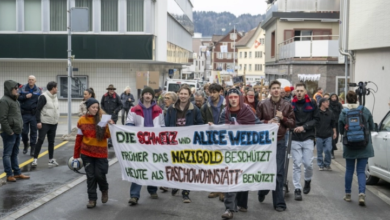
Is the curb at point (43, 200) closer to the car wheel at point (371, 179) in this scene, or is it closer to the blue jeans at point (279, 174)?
the blue jeans at point (279, 174)

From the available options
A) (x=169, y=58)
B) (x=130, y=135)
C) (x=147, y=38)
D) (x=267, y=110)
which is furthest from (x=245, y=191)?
(x=169, y=58)

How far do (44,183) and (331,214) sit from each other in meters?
5.54

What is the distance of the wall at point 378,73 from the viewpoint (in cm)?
2059

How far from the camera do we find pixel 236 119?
8.80 m

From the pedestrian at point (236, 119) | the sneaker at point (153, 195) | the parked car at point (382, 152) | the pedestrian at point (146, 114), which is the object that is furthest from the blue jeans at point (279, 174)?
the parked car at point (382, 152)

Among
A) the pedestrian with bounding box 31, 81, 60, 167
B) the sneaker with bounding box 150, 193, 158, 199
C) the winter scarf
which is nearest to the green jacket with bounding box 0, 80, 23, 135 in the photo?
the pedestrian with bounding box 31, 81, 60, 167

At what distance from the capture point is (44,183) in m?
11.2

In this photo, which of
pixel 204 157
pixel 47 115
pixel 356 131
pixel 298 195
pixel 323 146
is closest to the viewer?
pixel 204 157

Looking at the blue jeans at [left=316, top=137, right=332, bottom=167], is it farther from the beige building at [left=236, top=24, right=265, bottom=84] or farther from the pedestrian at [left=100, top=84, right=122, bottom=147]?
the beige building at [left=236, top=24, right=265, bottom=84]

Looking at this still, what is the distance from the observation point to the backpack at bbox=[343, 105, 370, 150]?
31.8 feet

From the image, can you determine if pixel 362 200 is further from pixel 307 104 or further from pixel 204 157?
pixel 204 157

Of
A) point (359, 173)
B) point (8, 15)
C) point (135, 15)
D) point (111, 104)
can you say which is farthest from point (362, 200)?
point (8, 15)

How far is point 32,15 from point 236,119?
23594 millimetres

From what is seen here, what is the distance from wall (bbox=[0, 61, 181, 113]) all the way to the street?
19537mm
